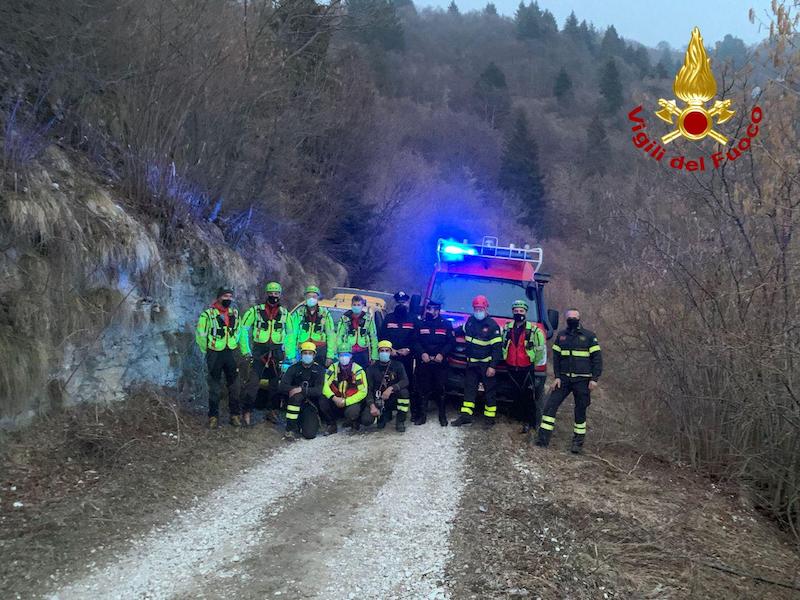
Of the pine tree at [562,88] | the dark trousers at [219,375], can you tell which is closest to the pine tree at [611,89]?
the pine tree at [562,88]

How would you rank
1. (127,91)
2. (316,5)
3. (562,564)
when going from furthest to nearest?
(316,5), (127,91), (562,564)

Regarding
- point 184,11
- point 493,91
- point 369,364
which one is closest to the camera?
point 369,364

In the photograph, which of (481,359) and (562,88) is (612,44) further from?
(481,359)

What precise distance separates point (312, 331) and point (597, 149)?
Result: 56.1 metres

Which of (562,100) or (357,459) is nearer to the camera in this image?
(357,459)

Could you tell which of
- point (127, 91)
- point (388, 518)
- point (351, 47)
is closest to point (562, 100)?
point (351, 47)

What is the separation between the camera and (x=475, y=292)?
10648 mm

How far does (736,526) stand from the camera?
660 centimetres

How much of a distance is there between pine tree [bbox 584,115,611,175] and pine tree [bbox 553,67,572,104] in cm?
1281

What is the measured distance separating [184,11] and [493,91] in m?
59.4

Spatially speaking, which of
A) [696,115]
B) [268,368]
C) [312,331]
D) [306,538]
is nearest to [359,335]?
[312,331]

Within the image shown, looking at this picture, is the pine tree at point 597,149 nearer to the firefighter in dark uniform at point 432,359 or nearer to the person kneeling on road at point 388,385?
the firefighter in dark uniform at point 432,359

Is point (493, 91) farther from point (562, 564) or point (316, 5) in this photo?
point (562, 564)

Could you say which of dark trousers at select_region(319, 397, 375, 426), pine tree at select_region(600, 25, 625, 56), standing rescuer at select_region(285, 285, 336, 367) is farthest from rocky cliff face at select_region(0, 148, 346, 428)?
pine tree at select_region(600, 25, 625, 56)
